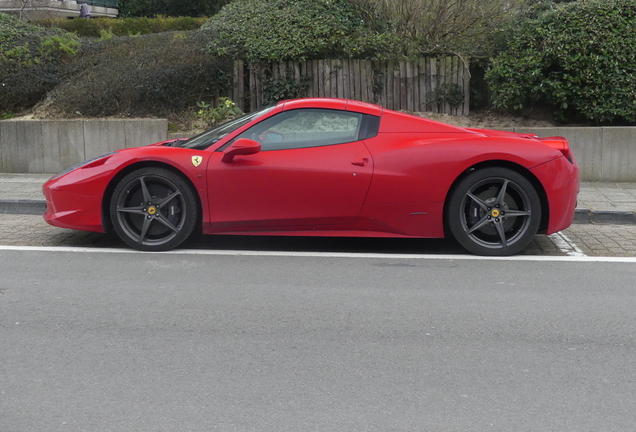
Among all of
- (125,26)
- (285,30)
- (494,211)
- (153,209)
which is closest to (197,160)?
(153,209)

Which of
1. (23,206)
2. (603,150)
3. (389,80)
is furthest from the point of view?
(389,80)

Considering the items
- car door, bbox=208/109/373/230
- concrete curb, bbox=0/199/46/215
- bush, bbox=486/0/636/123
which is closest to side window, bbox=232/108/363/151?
car door, bbox=208/109/373/230

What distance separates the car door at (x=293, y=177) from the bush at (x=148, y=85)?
5.72 metres

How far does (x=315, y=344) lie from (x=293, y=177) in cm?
236

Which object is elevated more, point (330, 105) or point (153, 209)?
point (330, 105)

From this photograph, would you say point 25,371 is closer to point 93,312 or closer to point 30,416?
point 30,416

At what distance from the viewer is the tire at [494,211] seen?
258 inches

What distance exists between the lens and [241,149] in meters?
6.51

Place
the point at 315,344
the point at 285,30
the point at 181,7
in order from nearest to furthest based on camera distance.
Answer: the point at 315,344 → the point at 285,30 → the point at 181,7

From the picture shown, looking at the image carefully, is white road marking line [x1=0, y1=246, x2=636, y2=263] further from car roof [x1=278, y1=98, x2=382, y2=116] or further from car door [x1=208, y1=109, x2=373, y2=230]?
car roof [x1=278, y1=98, x2=382, y2=116]

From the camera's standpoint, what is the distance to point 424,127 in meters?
6.78

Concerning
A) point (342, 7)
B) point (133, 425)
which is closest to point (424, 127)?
point (133, 425)

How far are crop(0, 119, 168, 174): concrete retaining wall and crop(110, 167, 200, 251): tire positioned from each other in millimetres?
4686

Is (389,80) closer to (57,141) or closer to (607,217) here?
(607,217)
